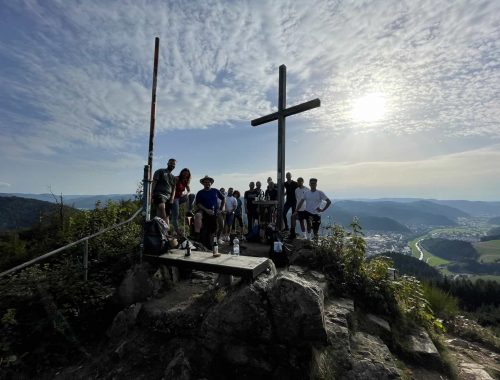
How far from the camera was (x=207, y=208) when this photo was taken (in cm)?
795

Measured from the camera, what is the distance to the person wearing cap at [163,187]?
7230 mm

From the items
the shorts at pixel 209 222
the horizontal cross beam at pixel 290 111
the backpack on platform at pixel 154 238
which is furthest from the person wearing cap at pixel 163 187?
the horizontal cross beam at pixel 290 111

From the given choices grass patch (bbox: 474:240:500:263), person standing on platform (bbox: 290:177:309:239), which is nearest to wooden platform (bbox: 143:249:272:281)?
person standing on platform (bbox: 290:177:309:239)

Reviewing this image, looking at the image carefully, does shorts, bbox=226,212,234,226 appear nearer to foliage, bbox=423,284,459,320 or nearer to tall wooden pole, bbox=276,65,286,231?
tall wooden pole, bbox=276,65,286,231

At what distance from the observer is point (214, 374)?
12.2 ft

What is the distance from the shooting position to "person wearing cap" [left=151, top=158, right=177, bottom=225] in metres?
7.23

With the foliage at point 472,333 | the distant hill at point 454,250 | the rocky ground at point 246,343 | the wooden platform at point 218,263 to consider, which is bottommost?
the distant hill at point 454,250

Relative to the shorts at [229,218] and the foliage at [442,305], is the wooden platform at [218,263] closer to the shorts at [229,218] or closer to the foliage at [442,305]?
the shorts at [229,218]

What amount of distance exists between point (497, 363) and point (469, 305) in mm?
48086

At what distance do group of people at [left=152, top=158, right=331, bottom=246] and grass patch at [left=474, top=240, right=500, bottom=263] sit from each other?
654ft

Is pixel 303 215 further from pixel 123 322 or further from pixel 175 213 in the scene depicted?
pixel 123 322

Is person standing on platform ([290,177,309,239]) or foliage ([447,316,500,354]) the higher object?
person standing on platform ([290,177,309,239])

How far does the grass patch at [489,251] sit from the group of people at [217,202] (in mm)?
199290

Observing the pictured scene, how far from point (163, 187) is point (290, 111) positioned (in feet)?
17.1
